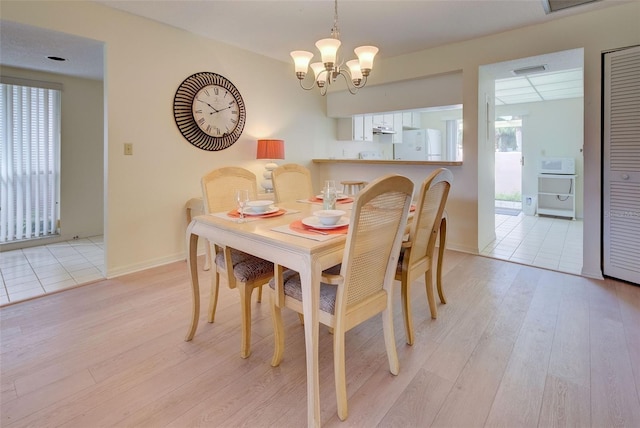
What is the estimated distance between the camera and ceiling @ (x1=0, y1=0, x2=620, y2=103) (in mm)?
2723

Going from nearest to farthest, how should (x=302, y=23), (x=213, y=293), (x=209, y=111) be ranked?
(x=213, y=293), (x=302, y=23), (x=209, y=111)

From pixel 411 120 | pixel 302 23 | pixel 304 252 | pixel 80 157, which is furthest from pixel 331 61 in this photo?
pixel 411 120

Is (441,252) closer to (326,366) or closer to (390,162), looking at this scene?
(326,366)

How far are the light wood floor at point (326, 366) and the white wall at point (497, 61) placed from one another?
107cm

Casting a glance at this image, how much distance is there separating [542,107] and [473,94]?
3.78m

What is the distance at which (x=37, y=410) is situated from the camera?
1.40 meters

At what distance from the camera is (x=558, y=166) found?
19.2ft

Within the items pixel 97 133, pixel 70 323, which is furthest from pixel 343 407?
pixel 97 133

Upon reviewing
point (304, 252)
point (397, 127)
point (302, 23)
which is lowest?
point (304, 252)

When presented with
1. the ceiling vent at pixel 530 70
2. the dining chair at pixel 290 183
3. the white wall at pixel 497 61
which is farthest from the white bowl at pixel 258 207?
the ceiling vent at pixel 530 70

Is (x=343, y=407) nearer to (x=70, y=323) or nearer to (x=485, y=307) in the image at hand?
(x=485, y=307)

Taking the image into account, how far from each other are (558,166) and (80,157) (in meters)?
7.58

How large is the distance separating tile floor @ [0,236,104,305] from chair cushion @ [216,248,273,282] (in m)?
1.84

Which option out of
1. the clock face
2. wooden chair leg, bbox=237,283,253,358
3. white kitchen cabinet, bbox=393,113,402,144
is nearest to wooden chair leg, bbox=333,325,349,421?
wooden chair leg, bbox=237,283,253,358
